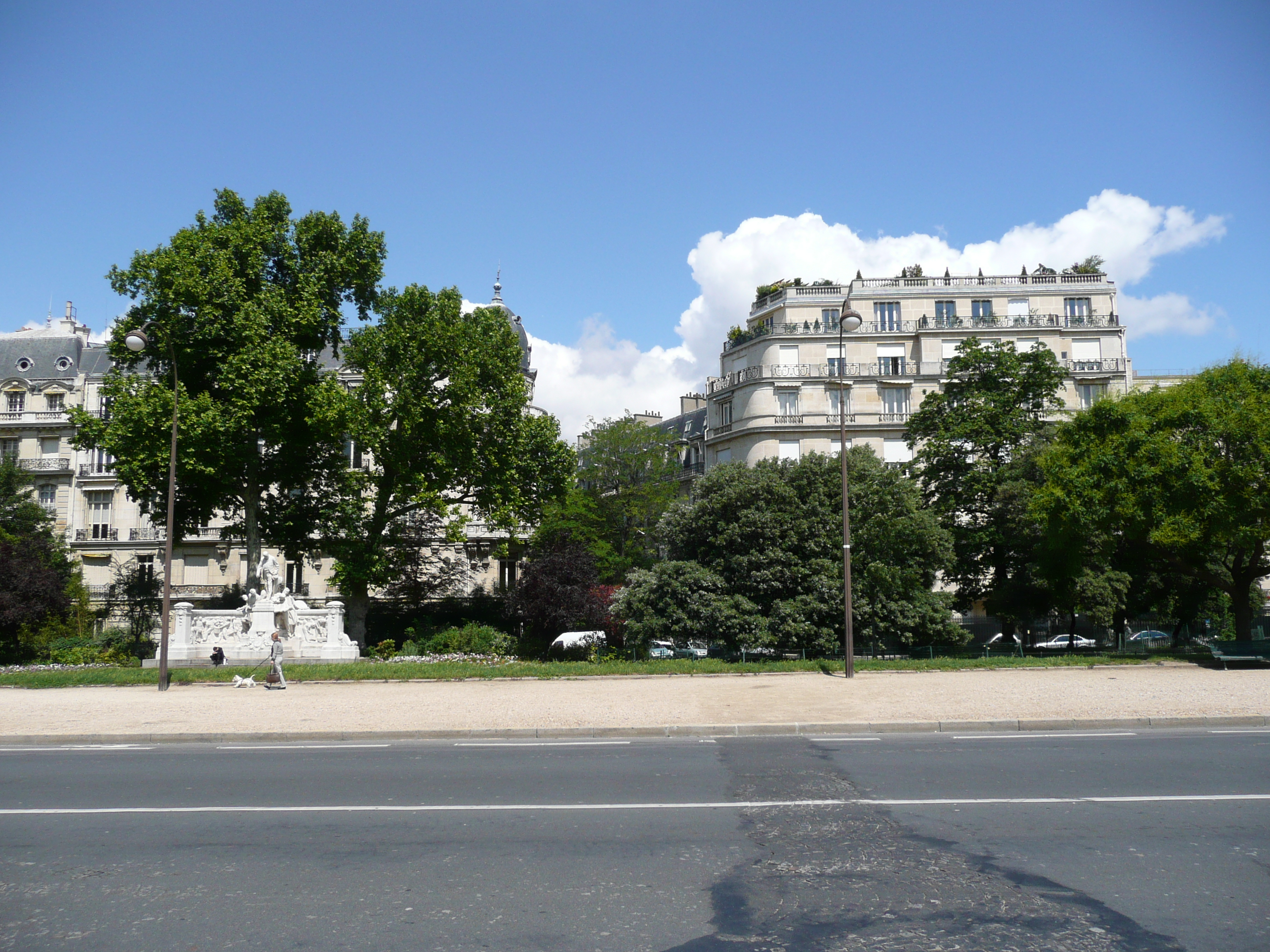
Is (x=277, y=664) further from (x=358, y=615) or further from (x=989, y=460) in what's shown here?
(x=989, y=460)

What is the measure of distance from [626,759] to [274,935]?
633 centimetres

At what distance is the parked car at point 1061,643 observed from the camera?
3612 cm

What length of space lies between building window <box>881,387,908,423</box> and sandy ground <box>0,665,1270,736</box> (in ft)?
94.1

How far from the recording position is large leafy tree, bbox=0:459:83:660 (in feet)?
116

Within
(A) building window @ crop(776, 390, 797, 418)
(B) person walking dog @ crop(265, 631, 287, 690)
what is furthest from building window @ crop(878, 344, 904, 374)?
(B) person walking dog @ crop(265, 631, 287, 690)

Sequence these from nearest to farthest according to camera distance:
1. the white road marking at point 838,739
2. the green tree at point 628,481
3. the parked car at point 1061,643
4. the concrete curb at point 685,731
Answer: the white road marking at point 838,739 < the concrete curb at point 685,731 < the parked car at point 1061,643 < the green tree at point 628,481

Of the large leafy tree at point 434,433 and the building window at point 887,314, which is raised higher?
the building window at point 887,314

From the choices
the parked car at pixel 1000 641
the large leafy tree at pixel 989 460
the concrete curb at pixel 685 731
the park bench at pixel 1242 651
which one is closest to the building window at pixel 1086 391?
the large leafy tree at pixel 989 460

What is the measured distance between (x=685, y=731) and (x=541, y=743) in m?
2.12

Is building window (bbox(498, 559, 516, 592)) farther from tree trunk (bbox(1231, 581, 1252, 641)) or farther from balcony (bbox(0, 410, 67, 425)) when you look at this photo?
tree trunk (bbox(1231, 581, 1252, 641))

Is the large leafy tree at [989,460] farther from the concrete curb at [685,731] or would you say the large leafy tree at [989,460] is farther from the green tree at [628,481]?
the concrete curb at [685,731]

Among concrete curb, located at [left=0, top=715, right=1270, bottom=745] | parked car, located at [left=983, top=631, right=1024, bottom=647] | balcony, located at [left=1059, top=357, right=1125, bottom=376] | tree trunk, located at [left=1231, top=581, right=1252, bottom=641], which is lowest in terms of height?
parked car, located at [left=983, top=631, right=1024, bottom=647]

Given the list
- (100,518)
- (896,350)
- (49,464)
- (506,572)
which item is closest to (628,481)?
(506,572)

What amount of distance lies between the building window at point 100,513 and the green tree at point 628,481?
2686 cm
